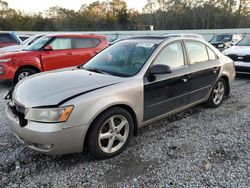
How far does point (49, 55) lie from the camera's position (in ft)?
24.5

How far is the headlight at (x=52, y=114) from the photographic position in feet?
8.97

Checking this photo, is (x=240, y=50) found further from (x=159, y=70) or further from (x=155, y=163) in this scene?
(x=155, y=163)

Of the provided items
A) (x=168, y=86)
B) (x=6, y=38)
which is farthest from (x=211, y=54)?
(x=6, y=38)

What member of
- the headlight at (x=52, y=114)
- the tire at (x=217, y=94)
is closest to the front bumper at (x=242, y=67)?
the tire at (x=217, y=94)

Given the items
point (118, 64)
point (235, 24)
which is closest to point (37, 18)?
point (235, 24)

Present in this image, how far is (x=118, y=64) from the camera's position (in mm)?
3885

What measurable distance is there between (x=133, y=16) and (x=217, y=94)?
67993 millimetres

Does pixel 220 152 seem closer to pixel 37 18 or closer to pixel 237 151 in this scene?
pixel 237 151

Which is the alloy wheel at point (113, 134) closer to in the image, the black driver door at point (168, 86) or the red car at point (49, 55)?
the black driver door at point (168, 86)

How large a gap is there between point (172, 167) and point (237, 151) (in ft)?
3.49

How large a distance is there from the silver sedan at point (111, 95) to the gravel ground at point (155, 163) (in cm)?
26

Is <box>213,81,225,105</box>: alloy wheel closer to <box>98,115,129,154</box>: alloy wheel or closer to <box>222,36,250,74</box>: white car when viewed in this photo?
<box>98,115,129,154</box>: alloy wheel

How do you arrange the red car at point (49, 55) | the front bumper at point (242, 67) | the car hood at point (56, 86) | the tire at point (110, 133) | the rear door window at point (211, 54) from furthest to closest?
1. the front bumper at point (242, 67)
2. the red car at point (49, 55)
3. the rear door window at point (211, 54)
4. the tire at point (110, 133)
5. the car hood at point (56, 86)

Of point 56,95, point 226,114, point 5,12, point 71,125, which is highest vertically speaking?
point 5,12
